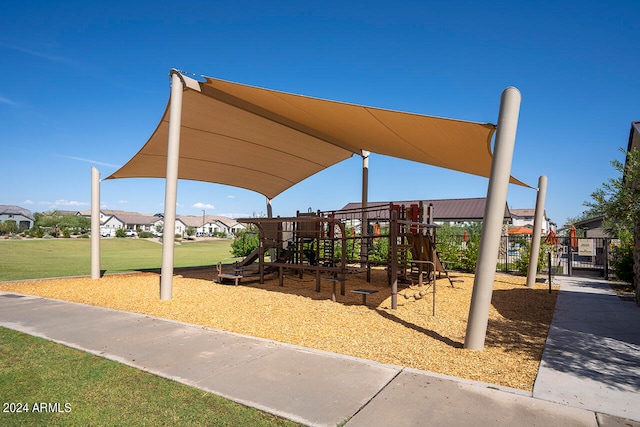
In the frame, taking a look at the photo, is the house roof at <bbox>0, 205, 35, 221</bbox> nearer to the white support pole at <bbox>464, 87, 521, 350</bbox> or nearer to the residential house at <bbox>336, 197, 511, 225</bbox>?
the residential house at <bbox>336, 197, 511, 225</bbox>

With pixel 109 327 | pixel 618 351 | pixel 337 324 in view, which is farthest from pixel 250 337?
pixel 618 351

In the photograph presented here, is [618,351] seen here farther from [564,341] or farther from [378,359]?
[378,359]

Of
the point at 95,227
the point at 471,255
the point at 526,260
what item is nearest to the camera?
the point at 95,227

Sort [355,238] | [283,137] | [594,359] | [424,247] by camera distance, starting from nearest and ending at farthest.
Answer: [594,359]
[355,238]
[424,247]
[283,137]

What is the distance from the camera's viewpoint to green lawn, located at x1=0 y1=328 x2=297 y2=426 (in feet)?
9.46

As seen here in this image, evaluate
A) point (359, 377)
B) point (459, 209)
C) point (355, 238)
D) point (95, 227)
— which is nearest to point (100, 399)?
point (359, 377)

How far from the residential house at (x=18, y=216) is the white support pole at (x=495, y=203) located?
8997 cm

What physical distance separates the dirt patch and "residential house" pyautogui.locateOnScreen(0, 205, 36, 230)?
271ft

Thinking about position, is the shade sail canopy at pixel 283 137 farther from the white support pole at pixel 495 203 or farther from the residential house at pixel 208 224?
the residential house at pixel 208 224

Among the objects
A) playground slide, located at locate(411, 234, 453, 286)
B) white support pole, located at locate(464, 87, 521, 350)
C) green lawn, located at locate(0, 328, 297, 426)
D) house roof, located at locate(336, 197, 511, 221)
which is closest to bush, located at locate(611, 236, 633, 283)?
playground slide, located at locate(411, 234, 453, 286)

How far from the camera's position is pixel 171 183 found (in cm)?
805

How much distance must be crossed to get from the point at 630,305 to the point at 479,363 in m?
6.31

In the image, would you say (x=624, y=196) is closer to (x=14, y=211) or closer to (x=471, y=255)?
(x=471, y=255)

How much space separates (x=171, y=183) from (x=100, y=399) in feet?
17.9
